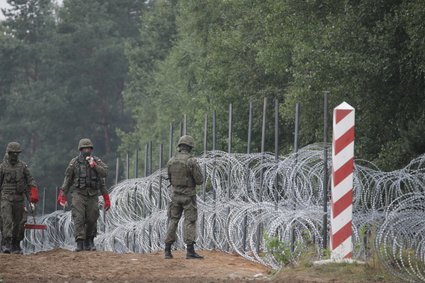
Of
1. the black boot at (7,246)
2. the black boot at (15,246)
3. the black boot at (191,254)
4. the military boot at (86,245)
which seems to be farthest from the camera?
the black boot at (15,246)

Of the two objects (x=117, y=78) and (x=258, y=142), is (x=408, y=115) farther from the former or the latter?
(x=117, y=78)

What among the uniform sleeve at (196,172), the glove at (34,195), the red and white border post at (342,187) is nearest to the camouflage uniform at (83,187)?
the glove at (34,195)

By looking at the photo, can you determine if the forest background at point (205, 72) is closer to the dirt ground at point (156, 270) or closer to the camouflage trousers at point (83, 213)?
the camouflage trousers at point (83, 213)

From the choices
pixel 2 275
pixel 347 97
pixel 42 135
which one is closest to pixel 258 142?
pixel 347 97

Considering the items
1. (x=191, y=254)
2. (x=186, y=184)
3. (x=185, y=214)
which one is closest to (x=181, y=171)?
(x=186, y=184)

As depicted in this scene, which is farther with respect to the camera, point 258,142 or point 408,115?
point 258,142

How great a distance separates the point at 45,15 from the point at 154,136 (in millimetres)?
21418

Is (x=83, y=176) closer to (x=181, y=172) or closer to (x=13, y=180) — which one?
(x=13, y=180)

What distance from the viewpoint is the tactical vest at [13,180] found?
22391mm

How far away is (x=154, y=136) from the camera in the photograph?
2714 inches

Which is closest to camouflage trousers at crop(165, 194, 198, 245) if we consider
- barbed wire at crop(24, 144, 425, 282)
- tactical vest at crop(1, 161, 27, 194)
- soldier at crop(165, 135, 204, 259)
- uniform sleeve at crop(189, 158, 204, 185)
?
soldier at crop(165, 135, 204, 259)

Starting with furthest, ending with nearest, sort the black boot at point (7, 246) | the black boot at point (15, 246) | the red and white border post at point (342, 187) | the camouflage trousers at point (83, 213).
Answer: the black boot at point (15, 246)
the black boot at point (7, 246)
the camouflage trousers at point (83, 213)
the red and white border post at point (342, 187)

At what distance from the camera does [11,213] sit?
22469 mm

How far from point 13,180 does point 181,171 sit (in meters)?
4.14
